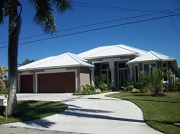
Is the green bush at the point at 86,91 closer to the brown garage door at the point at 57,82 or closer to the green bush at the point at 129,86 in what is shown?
the brown garage door at the point at 57,82

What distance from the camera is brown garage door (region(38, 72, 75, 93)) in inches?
1039

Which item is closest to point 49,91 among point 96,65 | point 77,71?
point 77,71

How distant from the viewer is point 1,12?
44.8 feet

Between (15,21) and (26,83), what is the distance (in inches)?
691

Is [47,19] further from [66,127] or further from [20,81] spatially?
[20,81]

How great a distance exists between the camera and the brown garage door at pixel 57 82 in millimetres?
26391

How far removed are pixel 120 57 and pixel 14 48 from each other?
16259 millimetres

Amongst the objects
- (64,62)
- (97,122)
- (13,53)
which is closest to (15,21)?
(13,53)

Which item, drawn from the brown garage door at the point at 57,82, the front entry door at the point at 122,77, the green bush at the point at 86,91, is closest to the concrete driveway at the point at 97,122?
the green bush at the point at 86,91

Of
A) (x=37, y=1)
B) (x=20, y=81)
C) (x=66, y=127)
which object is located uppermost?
(x=37, y=1)

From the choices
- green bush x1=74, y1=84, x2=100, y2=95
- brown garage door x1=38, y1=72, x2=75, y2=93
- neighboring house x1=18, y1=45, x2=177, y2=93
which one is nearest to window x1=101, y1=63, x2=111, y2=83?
neighboring house x1=18, y1=45, x2=177, y2=93

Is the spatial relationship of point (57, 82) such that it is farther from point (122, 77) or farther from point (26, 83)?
point (122, 77)

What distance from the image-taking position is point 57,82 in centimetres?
2723

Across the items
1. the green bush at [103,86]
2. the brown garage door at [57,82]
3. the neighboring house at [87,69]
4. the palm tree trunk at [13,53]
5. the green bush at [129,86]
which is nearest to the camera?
the palm tree trunk at [13,53]
